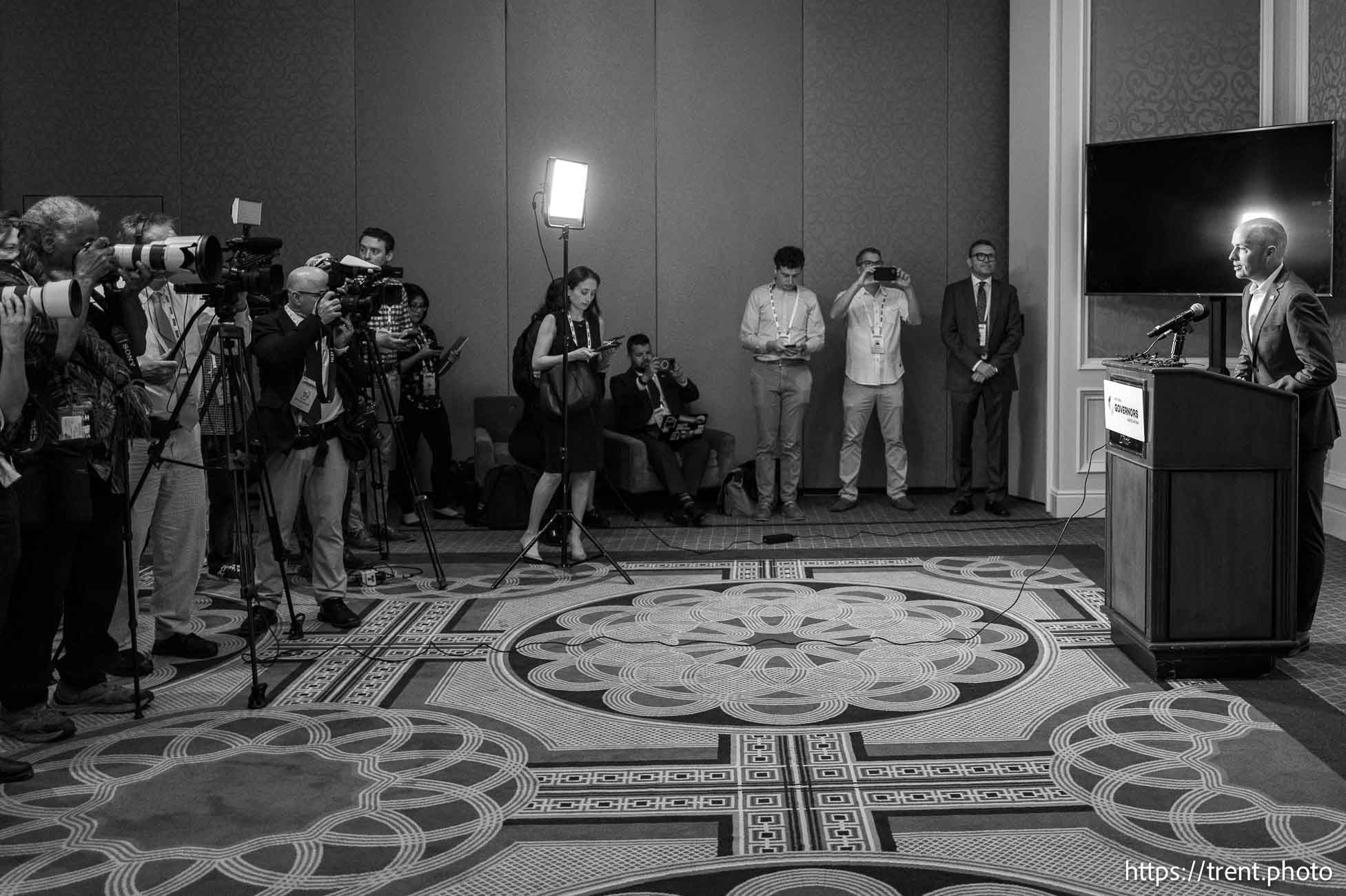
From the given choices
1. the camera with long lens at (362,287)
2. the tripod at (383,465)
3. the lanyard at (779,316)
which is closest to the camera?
the camera with long lens at (362,287)

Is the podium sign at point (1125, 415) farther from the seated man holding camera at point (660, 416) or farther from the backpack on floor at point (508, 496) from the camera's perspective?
the backpack on floor at point (508, 496)

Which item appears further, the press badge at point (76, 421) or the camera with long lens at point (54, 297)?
the press badge at point (76, 421)

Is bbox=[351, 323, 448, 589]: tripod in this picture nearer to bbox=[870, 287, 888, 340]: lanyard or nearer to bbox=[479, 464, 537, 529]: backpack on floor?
bbox=[479, 464, 537, 529]: backpack on floor

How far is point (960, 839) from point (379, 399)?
5.78 metres

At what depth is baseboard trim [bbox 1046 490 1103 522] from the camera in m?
7.98

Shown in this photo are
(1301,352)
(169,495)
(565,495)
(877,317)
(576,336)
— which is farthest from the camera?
(877,317)

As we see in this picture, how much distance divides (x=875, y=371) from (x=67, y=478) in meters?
5.48

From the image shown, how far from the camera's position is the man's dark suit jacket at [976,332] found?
8.11 metres

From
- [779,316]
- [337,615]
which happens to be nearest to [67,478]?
[337,615]

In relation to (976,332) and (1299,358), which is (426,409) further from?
(1299,358)

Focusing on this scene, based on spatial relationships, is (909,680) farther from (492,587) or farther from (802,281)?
(802,281)

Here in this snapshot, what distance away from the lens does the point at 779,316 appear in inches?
328

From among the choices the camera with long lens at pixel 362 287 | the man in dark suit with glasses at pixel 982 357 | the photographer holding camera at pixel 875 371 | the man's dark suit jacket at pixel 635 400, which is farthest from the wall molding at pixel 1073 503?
the camera with long lens at pixel 362 287

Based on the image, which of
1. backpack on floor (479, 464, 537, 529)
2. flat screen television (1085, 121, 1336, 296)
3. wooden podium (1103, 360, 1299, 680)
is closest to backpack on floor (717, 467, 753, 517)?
backpack on floor (479, 464, 537, 529)
